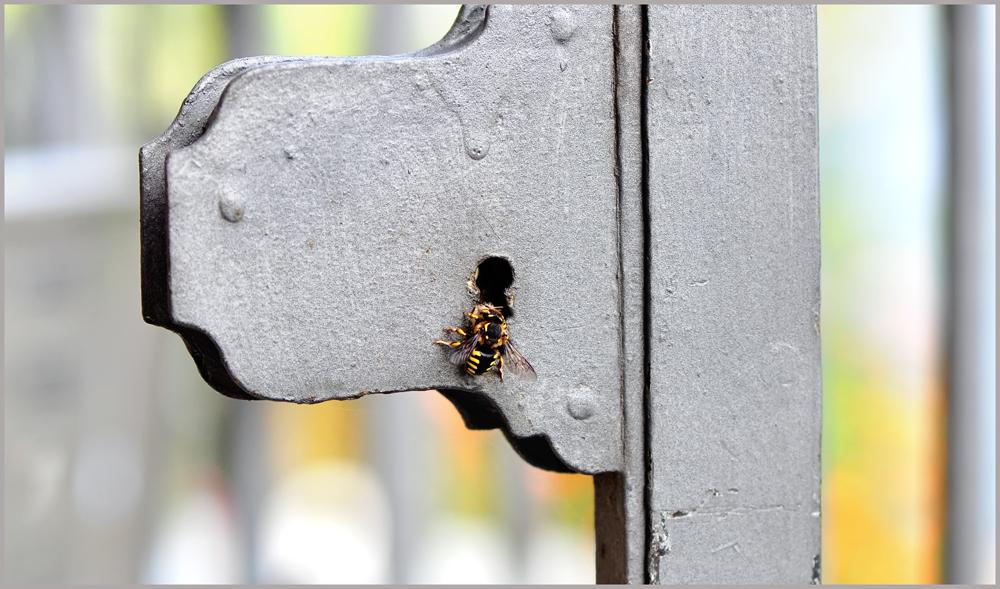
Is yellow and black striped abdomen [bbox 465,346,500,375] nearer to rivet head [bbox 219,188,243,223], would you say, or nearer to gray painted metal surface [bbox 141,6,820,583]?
gray painted metal surface [bbox 141,6,820,583]

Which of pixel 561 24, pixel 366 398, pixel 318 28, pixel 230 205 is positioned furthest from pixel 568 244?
pixel 318 28

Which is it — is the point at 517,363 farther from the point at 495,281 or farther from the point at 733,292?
the point at 733,292

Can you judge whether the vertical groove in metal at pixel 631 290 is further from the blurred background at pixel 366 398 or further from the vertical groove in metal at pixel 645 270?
the blurred background at pixel 366 398

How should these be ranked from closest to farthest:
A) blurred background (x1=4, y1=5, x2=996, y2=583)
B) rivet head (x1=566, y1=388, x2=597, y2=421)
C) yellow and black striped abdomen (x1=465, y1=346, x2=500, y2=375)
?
yellow and black striped abdomen (x1=465, y1=346, x2=500, y2=375) < rivet head (x1=566, y1=388, x2=597, y2=421) < blurred background (x1=4, y1=5, x2=996, y2=583)
